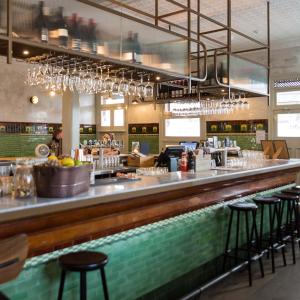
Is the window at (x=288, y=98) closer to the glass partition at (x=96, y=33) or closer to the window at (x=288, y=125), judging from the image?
the window at (x=288, y=125)

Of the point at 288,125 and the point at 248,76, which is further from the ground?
the point at 248,76

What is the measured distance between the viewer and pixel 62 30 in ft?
11.1

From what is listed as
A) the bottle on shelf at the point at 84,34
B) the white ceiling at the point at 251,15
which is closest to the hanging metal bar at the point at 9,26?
the bottle on shelf at the point at 84,34

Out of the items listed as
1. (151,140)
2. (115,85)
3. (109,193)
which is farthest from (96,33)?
(151,140)

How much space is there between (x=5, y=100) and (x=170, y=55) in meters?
5.77

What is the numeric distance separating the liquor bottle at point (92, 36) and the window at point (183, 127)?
6.82 m

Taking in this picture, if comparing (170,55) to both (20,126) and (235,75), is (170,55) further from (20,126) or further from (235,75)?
(20,126)

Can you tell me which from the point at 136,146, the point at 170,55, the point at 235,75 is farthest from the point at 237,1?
the point at 136,146

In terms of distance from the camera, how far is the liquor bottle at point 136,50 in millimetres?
4068

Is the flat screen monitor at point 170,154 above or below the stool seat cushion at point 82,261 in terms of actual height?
above

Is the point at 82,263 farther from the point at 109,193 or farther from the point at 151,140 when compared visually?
the point at 151,140

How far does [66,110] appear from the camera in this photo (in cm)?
736

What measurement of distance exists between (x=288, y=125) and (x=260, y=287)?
5.66 m

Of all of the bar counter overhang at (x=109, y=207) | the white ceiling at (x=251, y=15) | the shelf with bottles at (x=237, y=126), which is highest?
the white ceiling at (x=251, y=15)
